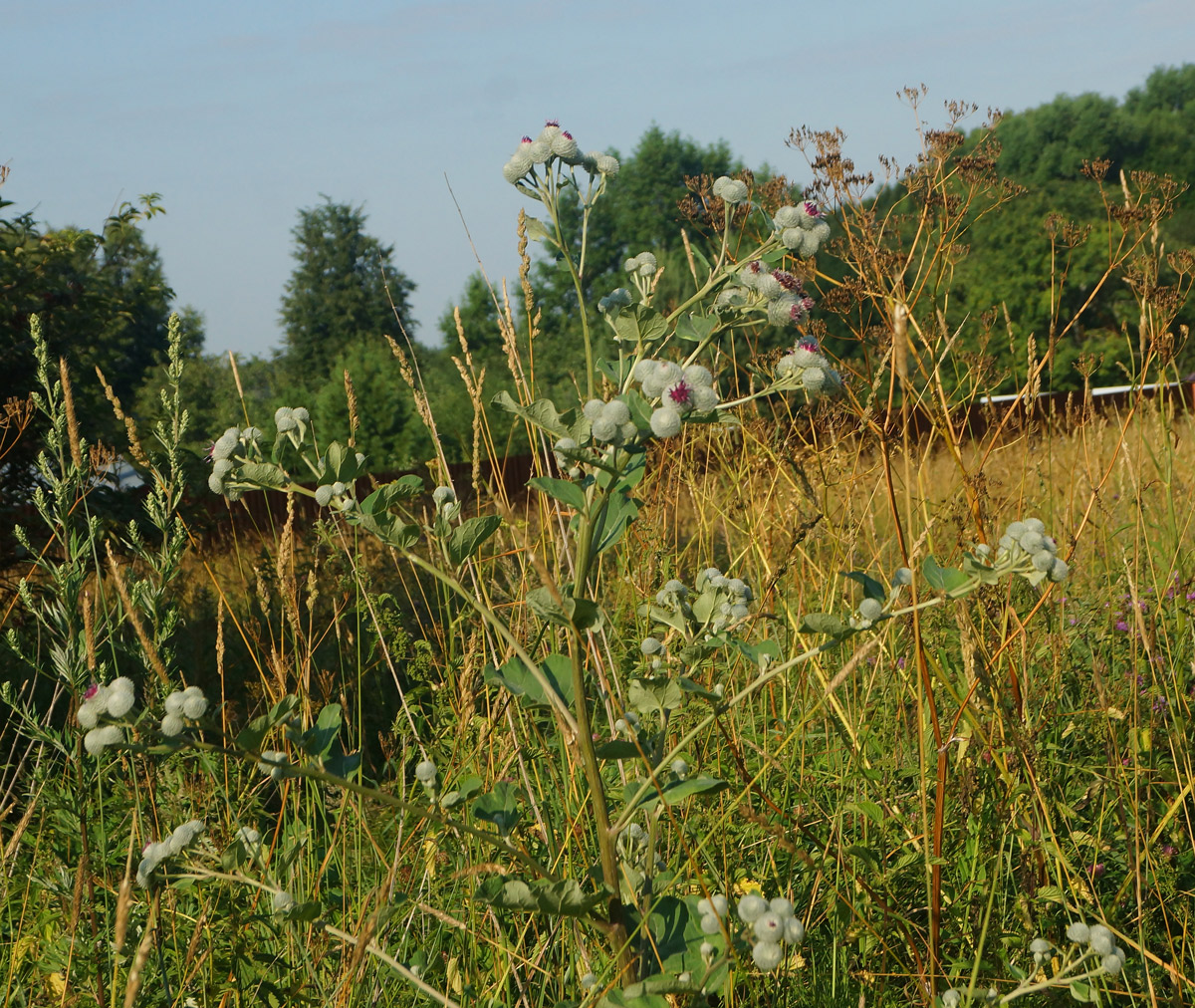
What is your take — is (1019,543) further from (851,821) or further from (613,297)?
(851,821)

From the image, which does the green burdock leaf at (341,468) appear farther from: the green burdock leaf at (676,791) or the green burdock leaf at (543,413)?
the green burdock leaf at (676,791)

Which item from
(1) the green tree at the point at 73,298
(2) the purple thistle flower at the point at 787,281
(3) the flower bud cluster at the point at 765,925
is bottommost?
(3) the flower bud cluster at the point at 765,925

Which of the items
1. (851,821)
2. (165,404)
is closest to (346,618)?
(165,404)

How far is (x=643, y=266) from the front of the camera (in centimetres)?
116

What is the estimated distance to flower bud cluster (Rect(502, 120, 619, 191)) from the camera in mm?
1145

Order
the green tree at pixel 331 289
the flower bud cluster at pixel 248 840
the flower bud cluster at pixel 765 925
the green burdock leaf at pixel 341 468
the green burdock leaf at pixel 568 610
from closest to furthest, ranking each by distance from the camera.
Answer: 1. the flower bud cluster at pixel 765 925
2. the green burdock leaf at pixel 568 610
3. the green burdock leaf at pixel 341 468
4. the flower bud cluster at pixel 248 840
5. the green tree at pixel 331 289

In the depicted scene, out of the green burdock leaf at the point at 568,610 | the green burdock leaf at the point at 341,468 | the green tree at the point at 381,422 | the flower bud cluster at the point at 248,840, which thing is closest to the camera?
the green burdock leaf at the point at 568,610

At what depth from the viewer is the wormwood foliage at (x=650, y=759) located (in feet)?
3.42

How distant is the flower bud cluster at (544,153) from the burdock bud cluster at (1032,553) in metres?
0.64

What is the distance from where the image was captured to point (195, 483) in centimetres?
455

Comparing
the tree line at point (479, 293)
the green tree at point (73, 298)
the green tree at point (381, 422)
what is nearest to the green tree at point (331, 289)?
the tree line at point (479, 293)

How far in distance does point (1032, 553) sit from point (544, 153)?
0.71m

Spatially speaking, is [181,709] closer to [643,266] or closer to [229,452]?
[229,452]

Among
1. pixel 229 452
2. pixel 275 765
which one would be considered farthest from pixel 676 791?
pixel 229 452
